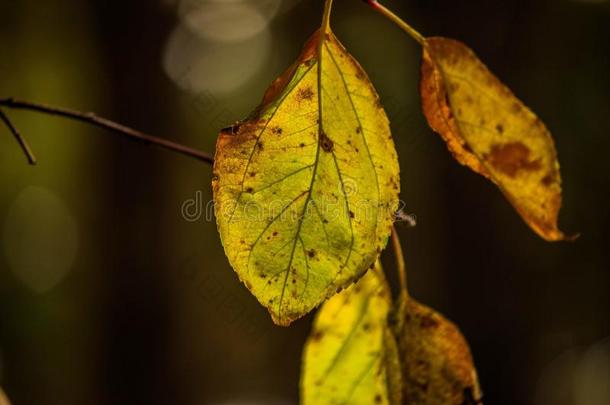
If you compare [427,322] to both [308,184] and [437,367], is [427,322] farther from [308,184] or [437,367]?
[308,184]

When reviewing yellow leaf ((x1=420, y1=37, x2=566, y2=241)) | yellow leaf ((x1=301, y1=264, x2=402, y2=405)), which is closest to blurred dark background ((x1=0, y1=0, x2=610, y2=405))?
yellow leaf ((x1=301, y1=264, x2=402, y2=405))

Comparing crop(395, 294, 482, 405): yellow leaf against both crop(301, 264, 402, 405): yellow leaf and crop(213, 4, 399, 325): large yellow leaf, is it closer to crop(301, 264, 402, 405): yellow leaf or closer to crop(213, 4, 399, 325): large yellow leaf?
crop(301, 264, 402, 405): yellow leaf

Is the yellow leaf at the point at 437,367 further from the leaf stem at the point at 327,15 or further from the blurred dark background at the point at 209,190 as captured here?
the blurred dark background at the point at 209,190

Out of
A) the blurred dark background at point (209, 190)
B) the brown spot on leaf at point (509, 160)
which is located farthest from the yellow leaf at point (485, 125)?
the blurred dark background at point (209, 190)

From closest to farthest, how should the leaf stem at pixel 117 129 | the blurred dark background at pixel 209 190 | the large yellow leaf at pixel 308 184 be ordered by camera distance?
1. the large yellow leaf at pixel 308 184
2. the leaf stem at pixel 117 129
3. the blurred dark background at pixel 209 190

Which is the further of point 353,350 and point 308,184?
point 353,350

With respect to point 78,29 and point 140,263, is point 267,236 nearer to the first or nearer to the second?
point 140,263

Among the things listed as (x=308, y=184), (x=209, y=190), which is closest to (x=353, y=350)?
(x=308, y=184)
